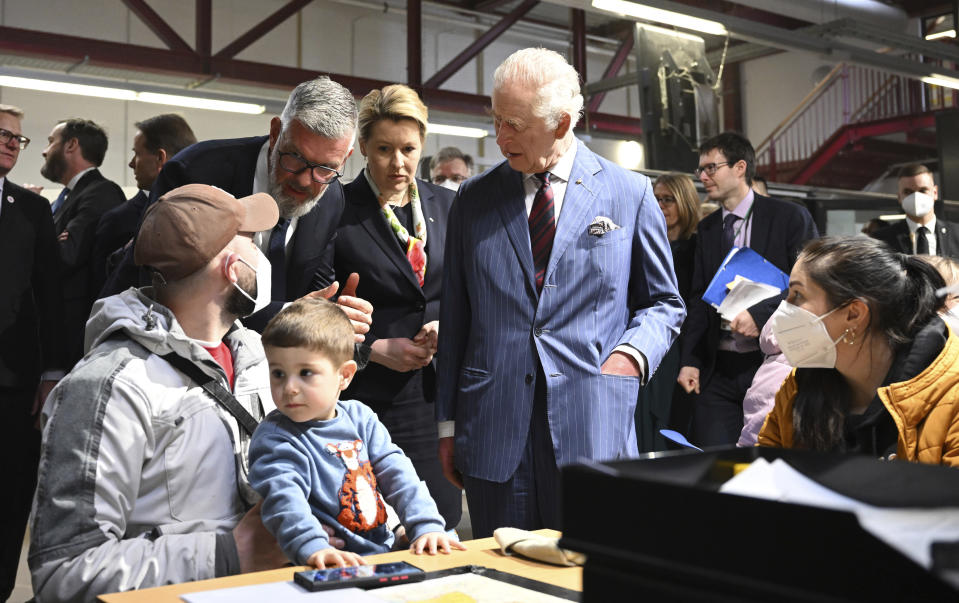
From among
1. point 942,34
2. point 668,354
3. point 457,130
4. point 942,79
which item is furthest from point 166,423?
point 942,34

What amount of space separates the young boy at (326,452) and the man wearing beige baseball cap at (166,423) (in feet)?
0.27

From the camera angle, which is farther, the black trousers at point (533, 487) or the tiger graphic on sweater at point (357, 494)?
the black trousers at point (533, 487)

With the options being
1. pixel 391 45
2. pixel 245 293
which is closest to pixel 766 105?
pixel 391 45

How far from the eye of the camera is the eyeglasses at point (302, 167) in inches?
108

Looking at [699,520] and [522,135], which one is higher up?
[522,135]

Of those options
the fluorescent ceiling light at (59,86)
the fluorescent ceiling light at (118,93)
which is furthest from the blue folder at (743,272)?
the fluorescent ceiling light at (59,86)

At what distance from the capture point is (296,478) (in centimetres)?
172

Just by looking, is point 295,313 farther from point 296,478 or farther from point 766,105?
point 766,105

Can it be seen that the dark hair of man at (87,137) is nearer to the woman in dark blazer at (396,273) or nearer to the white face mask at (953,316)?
the woman in dark blazer at (396,273)

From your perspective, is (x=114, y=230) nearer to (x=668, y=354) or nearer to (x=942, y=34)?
(x=668, y=354)

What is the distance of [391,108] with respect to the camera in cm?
314

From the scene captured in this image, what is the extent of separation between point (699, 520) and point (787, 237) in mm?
4122

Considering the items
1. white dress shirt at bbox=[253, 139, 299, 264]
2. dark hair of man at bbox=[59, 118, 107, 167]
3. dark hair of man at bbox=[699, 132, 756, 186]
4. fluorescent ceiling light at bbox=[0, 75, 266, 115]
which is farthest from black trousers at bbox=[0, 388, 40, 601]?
fluorescent ceiling light at bbox=[0, 75, 266, 115]

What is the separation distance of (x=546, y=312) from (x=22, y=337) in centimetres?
278
